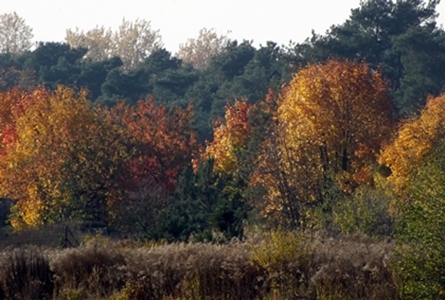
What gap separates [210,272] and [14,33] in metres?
90.9

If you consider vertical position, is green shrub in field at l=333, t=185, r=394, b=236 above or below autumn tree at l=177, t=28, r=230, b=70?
below

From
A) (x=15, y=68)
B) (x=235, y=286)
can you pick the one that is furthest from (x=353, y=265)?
(x=15, y=68)

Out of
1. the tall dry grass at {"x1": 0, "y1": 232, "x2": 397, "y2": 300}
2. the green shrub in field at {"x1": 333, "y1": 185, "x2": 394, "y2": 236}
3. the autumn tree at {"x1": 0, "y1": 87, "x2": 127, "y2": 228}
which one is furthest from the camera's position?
the autumn tree at {"x1": 0, "y1": 87, "x2": 127, "y2": 228}

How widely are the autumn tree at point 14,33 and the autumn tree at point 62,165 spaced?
48690mm

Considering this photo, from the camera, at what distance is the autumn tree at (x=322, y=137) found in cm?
4209

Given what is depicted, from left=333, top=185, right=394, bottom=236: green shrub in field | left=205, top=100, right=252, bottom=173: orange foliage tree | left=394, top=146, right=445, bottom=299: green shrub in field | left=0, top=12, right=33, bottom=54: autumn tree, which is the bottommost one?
left=333, top=185, right=394, bottom=236: green shrub in field

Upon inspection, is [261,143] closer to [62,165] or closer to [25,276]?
[62,165]

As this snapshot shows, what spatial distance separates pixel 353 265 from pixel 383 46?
4559 cm

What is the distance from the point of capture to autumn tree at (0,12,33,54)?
10469 centimetres

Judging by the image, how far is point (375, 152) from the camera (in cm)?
4647

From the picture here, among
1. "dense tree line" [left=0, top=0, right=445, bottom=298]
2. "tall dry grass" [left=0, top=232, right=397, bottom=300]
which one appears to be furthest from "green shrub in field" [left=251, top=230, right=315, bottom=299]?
"dense tree line" [left=0, top=0, right=445, bottom=298]

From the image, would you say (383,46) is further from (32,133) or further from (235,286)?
(235,286)

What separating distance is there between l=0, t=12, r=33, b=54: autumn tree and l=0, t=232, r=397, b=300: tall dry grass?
3450 inches

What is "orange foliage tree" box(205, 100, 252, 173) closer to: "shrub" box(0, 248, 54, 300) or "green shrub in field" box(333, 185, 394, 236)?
"green shrub in field" box(333, 185, 394, 236)
